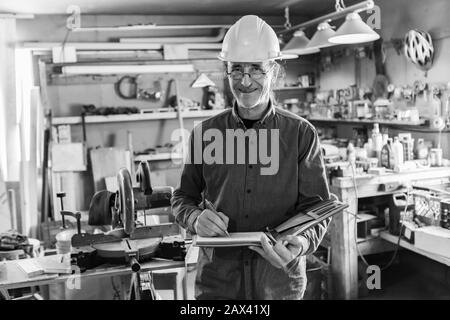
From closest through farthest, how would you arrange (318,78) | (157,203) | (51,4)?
(157,203)
(51,4)
(318,78)

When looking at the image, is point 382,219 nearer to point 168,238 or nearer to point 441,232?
point 441,232

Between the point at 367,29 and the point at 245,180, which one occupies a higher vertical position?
the point at 367,29

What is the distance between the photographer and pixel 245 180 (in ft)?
4.41

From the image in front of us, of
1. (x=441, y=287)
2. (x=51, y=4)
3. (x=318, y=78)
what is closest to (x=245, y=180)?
(x=441, y=287)

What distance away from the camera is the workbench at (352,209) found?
285 centimetres

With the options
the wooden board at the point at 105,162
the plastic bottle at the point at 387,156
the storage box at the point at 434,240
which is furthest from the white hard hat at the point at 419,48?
the wooden board at the point at 105,162

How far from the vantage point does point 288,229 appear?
1259 mm

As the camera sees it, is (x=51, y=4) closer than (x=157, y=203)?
No

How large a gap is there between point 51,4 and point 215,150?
305 cm

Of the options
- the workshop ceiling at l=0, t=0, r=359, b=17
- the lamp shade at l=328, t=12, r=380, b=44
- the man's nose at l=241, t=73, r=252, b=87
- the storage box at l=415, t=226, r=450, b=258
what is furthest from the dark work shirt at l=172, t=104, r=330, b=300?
the workshop ceiling at l=0, t=0, r=359, b=17

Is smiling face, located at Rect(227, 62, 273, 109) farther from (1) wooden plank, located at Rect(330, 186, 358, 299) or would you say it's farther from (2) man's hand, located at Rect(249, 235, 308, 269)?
(1) wooden plank, located at Rect(330, 186, 358, 299)

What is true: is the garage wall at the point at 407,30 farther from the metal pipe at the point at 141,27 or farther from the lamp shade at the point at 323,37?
the metal pipe at the point at 141,27

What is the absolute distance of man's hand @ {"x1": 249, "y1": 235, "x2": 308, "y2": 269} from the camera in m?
1.19
